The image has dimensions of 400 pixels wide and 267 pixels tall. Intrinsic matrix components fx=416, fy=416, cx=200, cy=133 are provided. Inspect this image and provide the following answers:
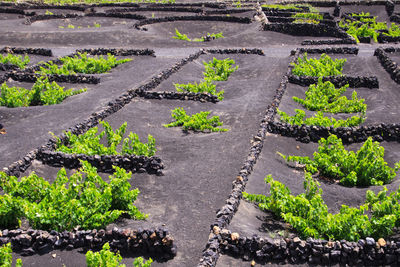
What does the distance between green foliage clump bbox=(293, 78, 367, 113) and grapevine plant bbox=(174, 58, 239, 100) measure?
12.1ft

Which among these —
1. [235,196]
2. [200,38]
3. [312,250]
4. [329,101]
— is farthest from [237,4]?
[312,250]

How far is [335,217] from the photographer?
793 centimetres

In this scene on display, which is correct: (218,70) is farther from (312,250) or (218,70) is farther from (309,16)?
(309,16)

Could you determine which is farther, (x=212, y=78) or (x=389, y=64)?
(x=389, y=64)

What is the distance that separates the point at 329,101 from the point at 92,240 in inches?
526

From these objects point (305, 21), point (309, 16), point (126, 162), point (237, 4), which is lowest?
point (126, 162)

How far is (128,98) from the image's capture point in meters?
16.8

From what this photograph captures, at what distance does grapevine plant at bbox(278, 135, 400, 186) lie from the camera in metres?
10.4

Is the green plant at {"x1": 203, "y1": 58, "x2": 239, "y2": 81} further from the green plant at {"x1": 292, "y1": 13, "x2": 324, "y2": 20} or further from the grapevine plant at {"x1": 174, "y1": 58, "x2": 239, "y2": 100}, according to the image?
the green plant at {"x1": 292, "y1": 13, "x2": 324, "y2": 20}

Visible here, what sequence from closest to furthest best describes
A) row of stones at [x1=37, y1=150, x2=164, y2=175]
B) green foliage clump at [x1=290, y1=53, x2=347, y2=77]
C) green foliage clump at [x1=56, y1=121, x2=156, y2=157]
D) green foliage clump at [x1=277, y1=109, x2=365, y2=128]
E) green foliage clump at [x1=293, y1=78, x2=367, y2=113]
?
row of stones at [x1=37, y1=150, x2=164, y2=175]
green foliage clump at [x1=56, y1=121, x2=156, y2=157]
green foliage clump at [x1=277, y1=109, x2=365, y2=128]
green foliage clump at [x1=293, y1=78, x2=367, y2=113]
green foliage clump at [x1=290, y1=53, x2=347, y2=77]

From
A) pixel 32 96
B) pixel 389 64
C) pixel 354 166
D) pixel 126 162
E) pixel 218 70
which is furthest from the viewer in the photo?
pixel 389 64

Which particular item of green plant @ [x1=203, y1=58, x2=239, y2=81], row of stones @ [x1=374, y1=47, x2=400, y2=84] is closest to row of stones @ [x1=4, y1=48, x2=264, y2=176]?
green plant @ [x1=203, y1=58, x2=239, y2=81]

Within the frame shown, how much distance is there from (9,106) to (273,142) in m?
10.4

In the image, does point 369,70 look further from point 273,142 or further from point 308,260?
point 308,260
